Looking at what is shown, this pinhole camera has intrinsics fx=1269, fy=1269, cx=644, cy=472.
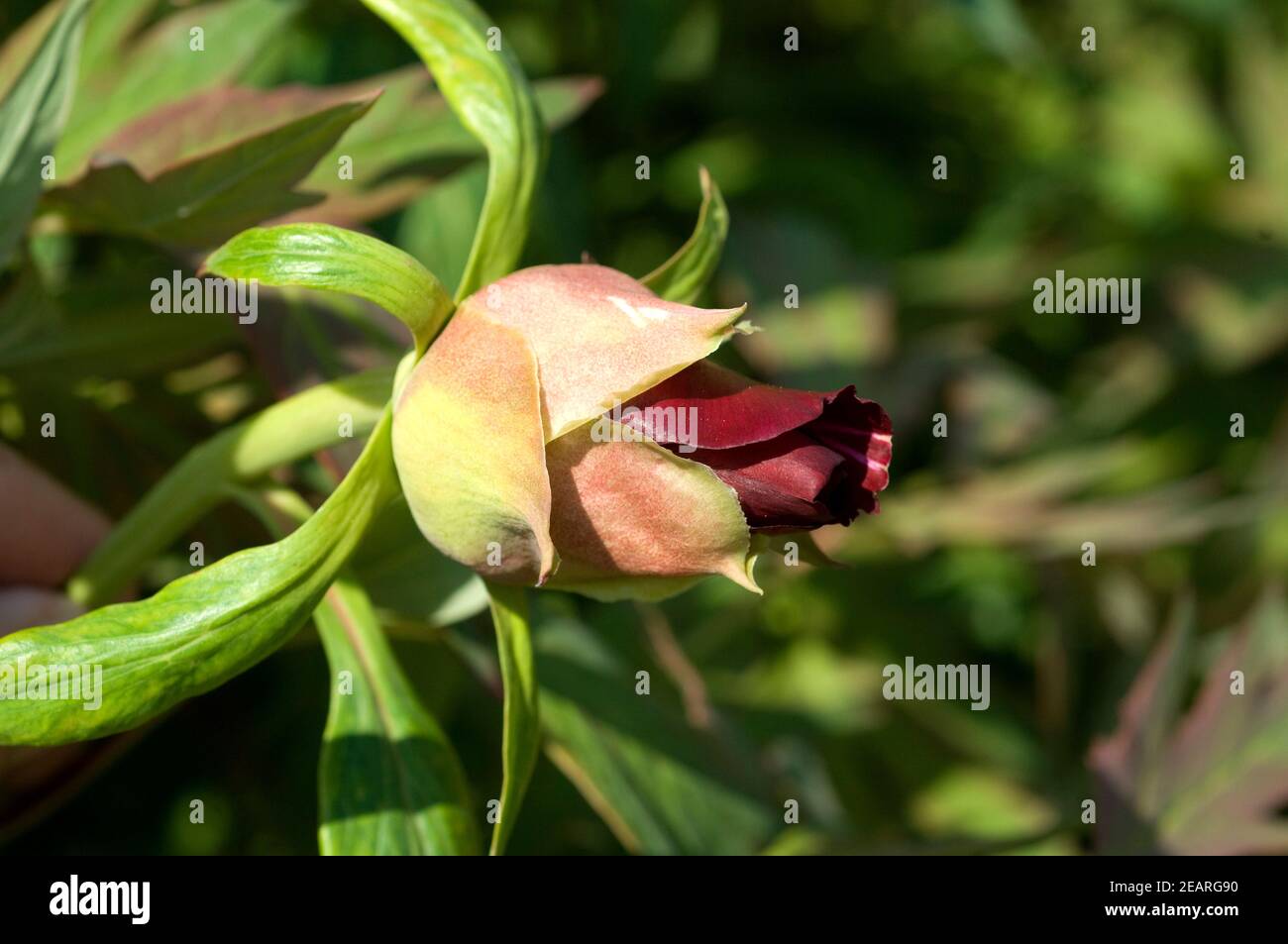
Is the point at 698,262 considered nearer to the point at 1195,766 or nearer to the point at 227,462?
the point at 227,462

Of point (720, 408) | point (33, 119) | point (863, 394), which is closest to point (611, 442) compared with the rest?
point (720, 408)

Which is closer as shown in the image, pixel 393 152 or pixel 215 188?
pixel 215 188

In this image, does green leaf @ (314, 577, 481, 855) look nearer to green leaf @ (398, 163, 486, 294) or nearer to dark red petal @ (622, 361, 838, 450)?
dark red petal @ (622, 361, 838, 450)

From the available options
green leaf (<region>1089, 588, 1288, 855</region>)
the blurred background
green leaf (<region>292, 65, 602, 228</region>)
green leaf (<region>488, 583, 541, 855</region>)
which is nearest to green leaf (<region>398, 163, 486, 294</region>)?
the blurred background

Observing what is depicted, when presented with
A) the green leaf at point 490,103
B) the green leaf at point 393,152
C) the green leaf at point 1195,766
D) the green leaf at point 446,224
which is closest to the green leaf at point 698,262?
the green leaf at point 490,103
